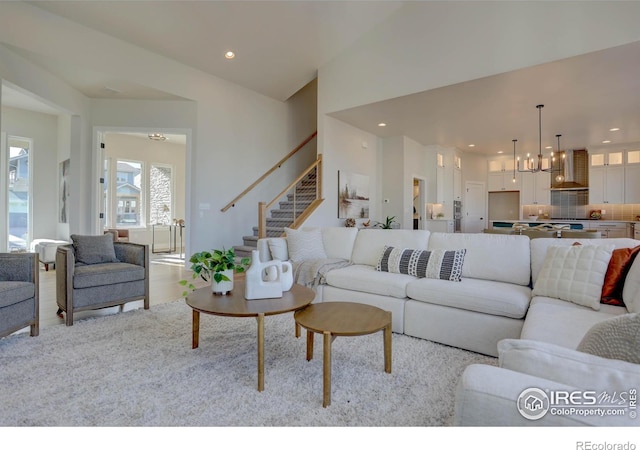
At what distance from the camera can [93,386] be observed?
1991 mm

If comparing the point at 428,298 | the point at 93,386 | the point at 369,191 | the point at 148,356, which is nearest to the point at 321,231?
the point at 428,298

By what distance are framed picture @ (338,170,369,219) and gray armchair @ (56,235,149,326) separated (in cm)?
401

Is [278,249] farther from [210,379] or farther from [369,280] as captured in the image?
[210,379]

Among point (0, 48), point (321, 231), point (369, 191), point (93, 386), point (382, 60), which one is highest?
point (382, 60)

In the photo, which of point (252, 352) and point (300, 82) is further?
point (300, 82)

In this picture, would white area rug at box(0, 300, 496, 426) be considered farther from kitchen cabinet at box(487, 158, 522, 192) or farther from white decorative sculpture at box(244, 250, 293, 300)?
kitchen cabinet at box(487, 158, 522, 192)

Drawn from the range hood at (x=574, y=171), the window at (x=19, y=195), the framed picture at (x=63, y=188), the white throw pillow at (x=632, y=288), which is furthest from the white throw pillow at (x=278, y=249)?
the range hood at (x=574, y=171)

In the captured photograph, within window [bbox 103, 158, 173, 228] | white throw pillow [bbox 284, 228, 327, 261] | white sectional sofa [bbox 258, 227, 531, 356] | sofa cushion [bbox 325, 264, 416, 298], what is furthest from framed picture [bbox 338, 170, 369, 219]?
window [bbox 103, 158, 173, 228]

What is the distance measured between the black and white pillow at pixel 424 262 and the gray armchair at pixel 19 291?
306 cm

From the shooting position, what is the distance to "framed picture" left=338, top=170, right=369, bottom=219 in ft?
22.4

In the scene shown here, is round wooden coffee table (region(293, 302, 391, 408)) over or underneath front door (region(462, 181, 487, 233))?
underneath

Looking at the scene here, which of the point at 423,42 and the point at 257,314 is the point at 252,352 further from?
the point at 423,42

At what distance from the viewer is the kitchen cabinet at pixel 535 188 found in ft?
29.7
